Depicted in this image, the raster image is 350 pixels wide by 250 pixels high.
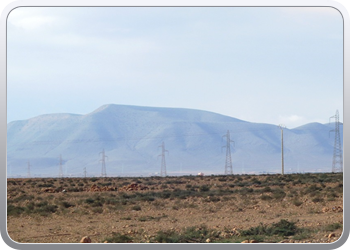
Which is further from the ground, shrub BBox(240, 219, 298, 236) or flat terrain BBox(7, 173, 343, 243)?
shrub BBox(240, 219, 298, 236)

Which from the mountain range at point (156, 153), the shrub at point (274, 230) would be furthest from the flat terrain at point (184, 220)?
the mountain range at point (156, 153)

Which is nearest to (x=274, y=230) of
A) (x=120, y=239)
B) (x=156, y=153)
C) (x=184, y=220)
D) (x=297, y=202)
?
(x=120, y=239)

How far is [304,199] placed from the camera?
85.8ft

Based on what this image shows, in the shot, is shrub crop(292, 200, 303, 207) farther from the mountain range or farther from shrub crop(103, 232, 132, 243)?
the mountain range

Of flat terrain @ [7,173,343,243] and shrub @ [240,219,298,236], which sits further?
shrub @ [240,219,298,236]

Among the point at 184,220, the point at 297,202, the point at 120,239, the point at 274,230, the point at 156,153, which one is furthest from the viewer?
the point at 156,153

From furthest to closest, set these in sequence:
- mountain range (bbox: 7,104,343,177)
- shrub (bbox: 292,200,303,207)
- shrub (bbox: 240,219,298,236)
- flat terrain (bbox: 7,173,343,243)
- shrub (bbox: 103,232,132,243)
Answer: mountain range (bbox: 7,104,343,177) → shrub (bbox: 292,200,303,207) → shrub (bbox: 240,219,298,236) → flat terrain (bbox: 7,173,343,243) → shrub (bbox: 103,232,132,243)

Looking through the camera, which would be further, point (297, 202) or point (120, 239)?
point (297, 202)

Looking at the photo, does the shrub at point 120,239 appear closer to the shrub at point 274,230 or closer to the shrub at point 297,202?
the shrub at point 274,230

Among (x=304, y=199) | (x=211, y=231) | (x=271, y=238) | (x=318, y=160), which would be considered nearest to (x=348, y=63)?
(x=271, y=238)

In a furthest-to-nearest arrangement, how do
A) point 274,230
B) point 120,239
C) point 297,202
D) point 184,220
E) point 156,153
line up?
1. point 156,153
2. point 297,202
3. point 184,220
4. point 274,230
5. point 120,239

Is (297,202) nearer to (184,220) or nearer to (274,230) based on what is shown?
(184,220)

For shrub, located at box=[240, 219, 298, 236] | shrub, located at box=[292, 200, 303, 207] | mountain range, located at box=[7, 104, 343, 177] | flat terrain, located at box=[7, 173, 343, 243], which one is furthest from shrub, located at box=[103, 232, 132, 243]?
mountain range, located at box=[7, 104, 343, 177]
